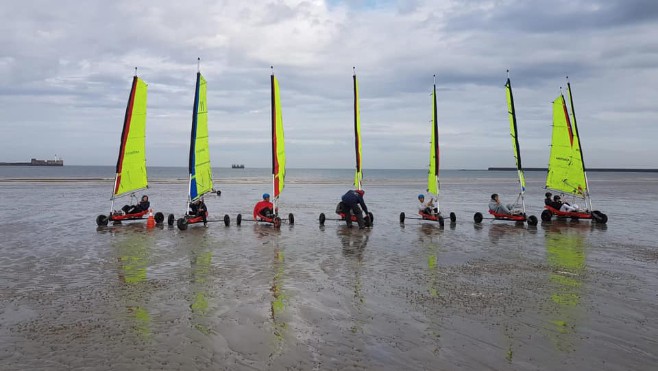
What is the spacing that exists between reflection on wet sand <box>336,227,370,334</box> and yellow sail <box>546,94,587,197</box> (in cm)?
1202

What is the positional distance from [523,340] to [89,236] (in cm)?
1447

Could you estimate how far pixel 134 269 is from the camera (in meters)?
10.8

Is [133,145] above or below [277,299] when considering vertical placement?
above

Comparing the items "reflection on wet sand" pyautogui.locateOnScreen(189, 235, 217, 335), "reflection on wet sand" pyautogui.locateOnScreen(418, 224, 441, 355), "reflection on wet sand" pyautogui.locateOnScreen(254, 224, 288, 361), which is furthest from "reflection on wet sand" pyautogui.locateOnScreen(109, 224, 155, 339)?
"reflection on wet sand" pyautogui.locateOnScreen(418, 224, 441, 355)

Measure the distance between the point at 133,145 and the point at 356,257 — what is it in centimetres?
1267

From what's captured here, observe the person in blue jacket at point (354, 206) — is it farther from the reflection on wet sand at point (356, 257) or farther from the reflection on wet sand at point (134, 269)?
the reflection on wet sand at point (134, 269)

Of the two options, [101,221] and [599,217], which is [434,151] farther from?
[101,221]

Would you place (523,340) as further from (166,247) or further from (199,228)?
(199,228)

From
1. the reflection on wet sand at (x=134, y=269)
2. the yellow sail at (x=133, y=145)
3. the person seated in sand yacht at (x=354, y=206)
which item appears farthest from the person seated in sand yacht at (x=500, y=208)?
the yellow sail at (x=133, y=145)

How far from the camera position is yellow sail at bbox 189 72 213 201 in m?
19.9

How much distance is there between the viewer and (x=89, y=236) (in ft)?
52.9

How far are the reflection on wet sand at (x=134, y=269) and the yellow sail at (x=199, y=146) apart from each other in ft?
9.63

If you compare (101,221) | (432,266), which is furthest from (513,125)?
(101,221)

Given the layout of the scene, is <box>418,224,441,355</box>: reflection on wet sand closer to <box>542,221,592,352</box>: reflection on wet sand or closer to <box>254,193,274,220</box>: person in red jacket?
<box>542,221,592,352</box>: reflection on wet sand
